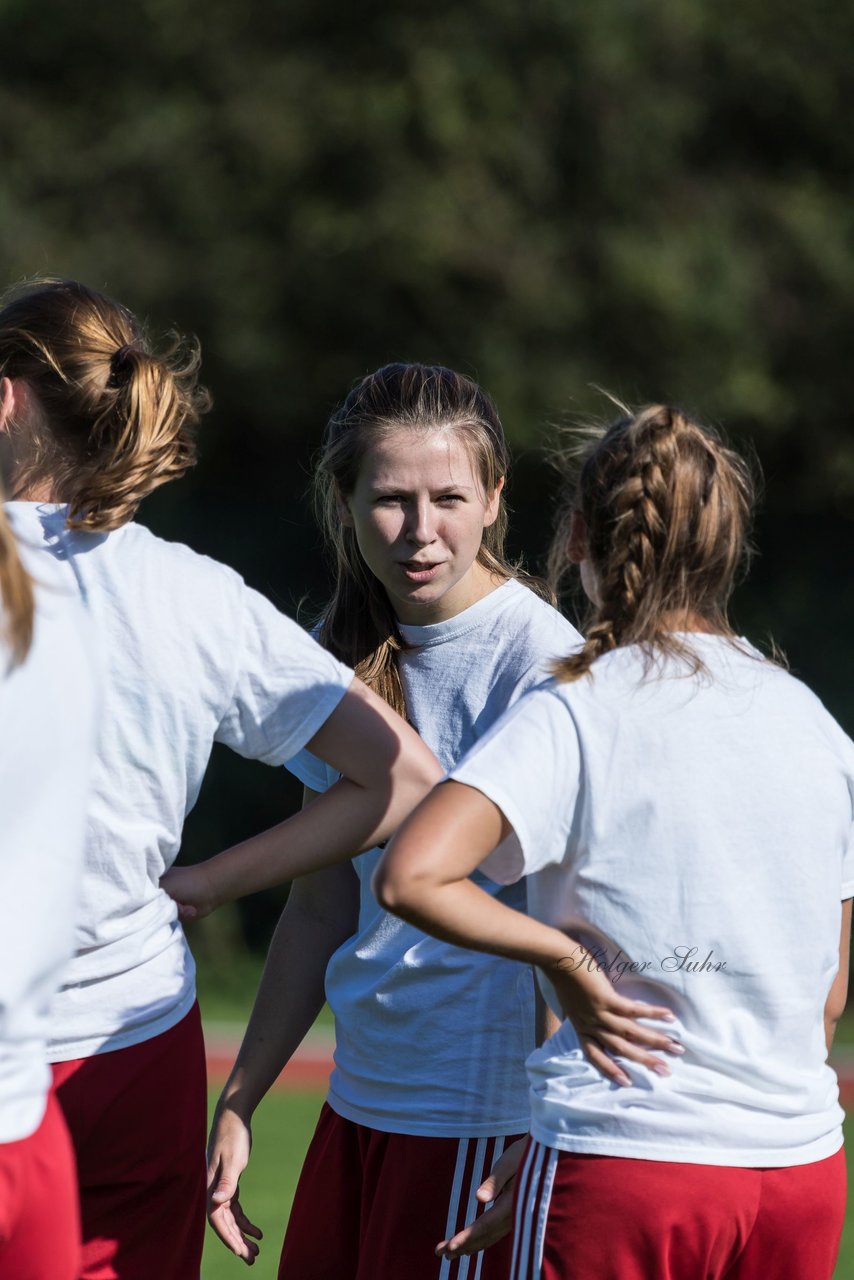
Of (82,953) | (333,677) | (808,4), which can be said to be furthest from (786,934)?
(808,4)

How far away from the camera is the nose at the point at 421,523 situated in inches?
98.9

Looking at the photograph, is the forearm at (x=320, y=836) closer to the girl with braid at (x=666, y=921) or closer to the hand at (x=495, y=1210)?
the girl with braid at (x=666, y=921)

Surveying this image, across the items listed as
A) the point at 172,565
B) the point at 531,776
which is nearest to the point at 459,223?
the point at 172,565

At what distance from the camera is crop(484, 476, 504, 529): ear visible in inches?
105

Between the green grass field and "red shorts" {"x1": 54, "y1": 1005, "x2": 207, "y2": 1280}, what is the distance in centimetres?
282

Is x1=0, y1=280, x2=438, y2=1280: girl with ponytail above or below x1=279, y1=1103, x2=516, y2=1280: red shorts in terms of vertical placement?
above

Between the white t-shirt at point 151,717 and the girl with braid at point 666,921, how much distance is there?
314 millimetres

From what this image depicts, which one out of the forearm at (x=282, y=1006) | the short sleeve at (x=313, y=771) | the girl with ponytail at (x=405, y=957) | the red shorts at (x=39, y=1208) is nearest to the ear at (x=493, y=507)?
the girl with ponytail at (x=405, y=957)

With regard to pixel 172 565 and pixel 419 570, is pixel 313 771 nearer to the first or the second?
pixel 419 570

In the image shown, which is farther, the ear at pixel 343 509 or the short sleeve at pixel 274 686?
the ear at pixel 343 509

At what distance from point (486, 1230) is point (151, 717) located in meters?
0.82

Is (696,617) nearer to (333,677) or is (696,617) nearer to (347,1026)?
(333,677)

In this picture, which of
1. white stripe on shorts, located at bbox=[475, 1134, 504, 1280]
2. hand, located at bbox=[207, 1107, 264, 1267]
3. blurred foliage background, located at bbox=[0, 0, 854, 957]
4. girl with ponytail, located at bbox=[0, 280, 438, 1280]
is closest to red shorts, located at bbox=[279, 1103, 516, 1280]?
white stripe on shorts, located at bbox=[475, 1134, 504, 1280]

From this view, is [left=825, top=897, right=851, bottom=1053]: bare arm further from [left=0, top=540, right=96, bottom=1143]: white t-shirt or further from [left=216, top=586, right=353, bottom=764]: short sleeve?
[left=0, top=540, right=96, bottom=1143]: white t-shirt
